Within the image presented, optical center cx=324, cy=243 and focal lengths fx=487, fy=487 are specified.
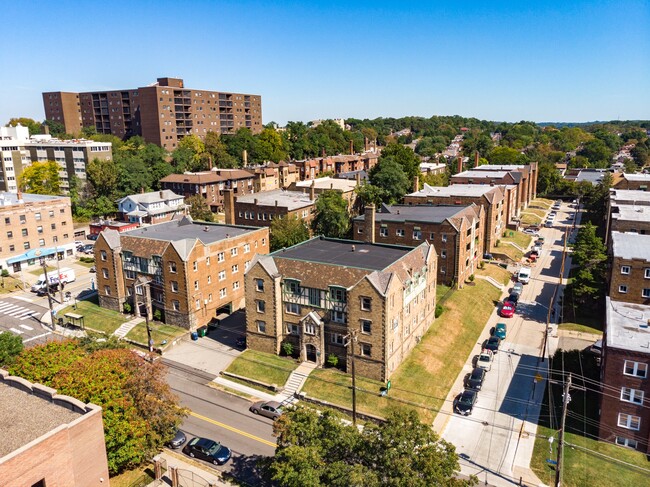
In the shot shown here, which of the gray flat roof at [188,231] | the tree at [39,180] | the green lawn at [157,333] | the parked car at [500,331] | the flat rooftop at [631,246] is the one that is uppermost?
the tree at [39,180]

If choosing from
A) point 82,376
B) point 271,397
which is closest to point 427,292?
point 271,397

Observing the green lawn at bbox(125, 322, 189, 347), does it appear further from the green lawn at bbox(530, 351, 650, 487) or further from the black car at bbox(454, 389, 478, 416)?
the green lawn at bbox(530, 351, 650, 487)

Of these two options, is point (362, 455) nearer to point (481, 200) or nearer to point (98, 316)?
point (98, 316)

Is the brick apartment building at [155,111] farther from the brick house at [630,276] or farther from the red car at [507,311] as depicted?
the brick house at [630,276]

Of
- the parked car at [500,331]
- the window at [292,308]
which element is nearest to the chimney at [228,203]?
the window at [292,308]

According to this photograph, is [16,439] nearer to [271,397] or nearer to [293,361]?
[271,397]

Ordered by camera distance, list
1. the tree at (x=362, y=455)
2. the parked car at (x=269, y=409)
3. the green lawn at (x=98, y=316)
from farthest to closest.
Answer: the green lawn at (x=98, y=316) → the parked car at (x=269, y=409) → the tree at (x=362, y=455)
